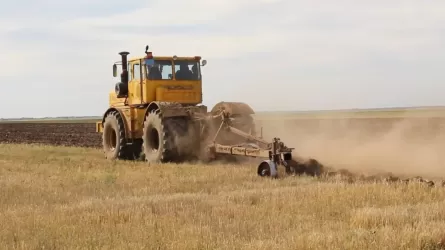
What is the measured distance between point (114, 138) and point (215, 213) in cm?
1223

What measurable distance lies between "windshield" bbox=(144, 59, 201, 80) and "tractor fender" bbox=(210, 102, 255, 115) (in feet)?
5.95

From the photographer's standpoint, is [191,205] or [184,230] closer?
[184,230]

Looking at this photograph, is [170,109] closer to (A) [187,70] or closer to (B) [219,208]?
(A) [187,70]

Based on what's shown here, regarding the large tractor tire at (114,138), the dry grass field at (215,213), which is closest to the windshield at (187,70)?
the large tractor tire at (114,138)

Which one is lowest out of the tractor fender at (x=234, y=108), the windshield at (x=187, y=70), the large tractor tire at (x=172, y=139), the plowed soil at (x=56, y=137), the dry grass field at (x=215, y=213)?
the plowed soil at (x=56, y=137)

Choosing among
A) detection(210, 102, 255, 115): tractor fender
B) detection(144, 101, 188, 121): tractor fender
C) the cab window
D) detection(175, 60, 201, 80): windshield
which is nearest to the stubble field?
detection(210, 102, 255, 115): tractor fender

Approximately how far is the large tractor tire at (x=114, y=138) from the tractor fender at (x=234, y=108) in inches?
146

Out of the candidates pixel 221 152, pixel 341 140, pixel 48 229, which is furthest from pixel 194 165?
pixel 48 229

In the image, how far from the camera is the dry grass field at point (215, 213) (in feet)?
22.8

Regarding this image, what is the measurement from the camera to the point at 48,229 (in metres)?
7.86

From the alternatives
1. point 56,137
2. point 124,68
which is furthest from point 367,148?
point 56,137

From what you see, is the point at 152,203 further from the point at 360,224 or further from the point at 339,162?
the point at 339,162

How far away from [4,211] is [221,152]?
269 inches

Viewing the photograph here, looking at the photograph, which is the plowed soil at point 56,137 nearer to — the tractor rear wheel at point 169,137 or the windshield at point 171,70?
the windshield at point 171,70
